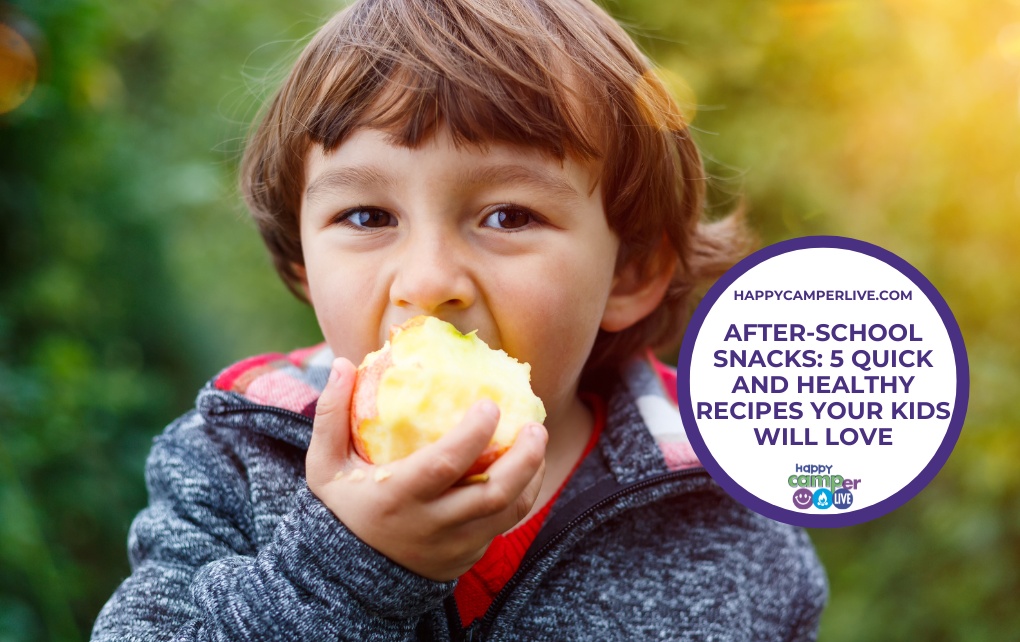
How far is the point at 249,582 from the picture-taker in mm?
1092

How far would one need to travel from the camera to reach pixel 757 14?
2.62 metres

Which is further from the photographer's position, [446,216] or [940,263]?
[940,263]

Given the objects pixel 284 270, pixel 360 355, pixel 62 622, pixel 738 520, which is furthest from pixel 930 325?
pixel 62 622

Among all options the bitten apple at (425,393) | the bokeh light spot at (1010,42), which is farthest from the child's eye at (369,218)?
the bokeh light spot at (1010,42)

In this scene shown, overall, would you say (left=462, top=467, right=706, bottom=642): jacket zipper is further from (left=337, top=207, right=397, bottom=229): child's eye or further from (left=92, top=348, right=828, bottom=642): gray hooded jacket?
(left=337, top=207, right=397, bottom=229): child's eye

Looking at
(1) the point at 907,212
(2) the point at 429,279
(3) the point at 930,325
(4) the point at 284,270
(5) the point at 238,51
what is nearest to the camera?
(2) the point at 429,279

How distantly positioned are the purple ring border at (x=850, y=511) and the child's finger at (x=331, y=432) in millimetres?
755

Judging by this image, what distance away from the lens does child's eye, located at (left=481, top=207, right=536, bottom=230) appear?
4.24 feet

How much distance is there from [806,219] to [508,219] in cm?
168

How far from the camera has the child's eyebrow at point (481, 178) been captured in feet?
4.06

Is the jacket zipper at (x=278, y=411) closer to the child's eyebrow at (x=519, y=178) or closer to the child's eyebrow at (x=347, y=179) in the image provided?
the child's eyebrow at (x=347, y=179)

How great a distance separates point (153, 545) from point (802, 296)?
1.34 meters

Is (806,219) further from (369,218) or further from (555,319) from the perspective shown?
(369,218)

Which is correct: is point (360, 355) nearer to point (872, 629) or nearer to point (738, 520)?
point (738, 520)
